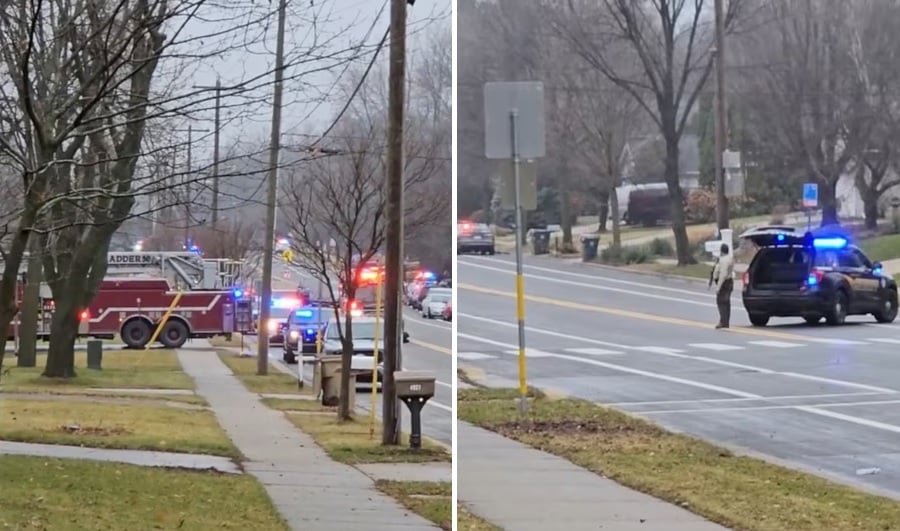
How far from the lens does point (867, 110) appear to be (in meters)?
4.39

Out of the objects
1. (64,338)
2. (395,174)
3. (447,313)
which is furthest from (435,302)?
(64,338)

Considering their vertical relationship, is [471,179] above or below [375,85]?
below

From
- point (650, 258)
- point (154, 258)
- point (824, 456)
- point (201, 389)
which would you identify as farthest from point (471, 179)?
point (201, 389)

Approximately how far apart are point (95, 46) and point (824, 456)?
4.45 meters

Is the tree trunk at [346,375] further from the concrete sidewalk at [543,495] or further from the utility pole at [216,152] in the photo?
the concrete sidewalk at [543,495]

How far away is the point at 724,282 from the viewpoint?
4344 mm

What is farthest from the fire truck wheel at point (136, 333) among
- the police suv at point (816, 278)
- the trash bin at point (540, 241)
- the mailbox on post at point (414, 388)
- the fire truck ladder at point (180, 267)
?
the police suv at point (816, 278)

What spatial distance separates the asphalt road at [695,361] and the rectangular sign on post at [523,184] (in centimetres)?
21

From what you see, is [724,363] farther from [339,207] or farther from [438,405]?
[438,405]

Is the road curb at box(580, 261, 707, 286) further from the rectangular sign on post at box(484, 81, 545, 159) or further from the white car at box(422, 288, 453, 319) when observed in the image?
the white car at box(422, 288, 453, 319)

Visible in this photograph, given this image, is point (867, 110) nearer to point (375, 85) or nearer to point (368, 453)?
point (375, 85)

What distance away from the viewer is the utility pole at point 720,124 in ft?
14.0

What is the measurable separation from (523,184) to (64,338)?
385 cm

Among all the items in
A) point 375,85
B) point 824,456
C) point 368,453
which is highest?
point 375,85
